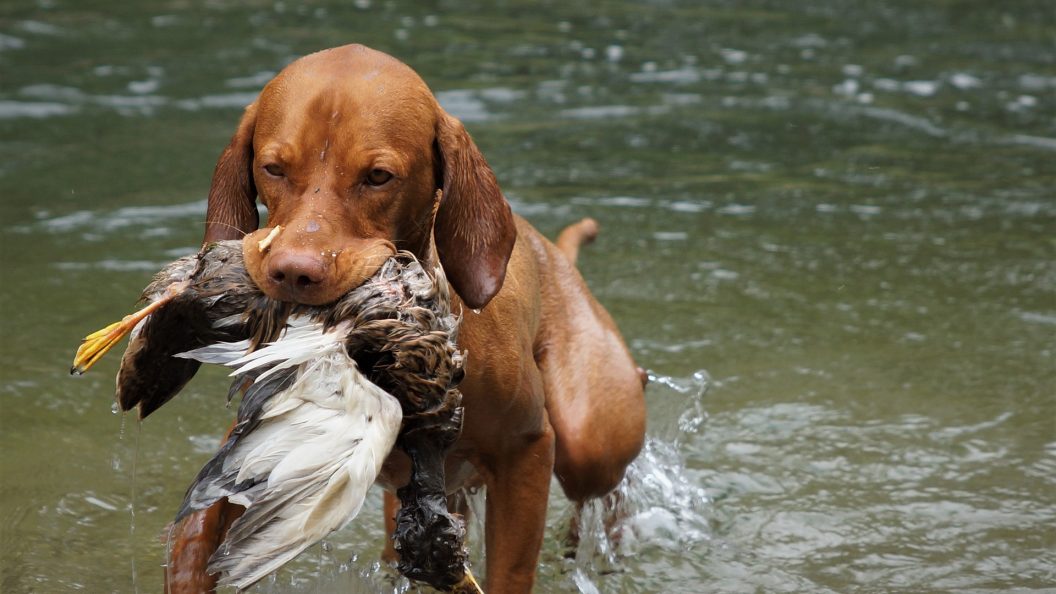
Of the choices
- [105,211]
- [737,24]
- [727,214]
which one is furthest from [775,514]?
[737,24]

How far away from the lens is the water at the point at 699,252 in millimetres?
4617

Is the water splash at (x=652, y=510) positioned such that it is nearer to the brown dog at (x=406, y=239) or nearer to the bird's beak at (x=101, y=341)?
the brown dog at (x=406, y=239)

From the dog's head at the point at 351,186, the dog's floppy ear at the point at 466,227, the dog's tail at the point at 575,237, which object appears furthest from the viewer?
the dog's tail at the point at 575,237

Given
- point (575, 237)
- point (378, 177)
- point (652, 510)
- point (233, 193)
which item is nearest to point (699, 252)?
point (575, 237)

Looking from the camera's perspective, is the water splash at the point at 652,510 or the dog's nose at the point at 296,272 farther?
the water splash at the point at 652,510

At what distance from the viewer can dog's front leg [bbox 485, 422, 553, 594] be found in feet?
12.2

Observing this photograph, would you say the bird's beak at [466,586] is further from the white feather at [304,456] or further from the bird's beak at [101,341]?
the bird's beak at [101,341]

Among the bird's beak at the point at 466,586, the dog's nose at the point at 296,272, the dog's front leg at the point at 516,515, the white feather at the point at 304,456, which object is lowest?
the dog's front leg at the point at 516,515

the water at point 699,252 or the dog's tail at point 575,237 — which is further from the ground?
the dog's tail at point 575,237

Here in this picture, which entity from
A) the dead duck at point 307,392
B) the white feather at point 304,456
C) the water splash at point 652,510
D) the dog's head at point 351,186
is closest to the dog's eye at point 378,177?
the dog's head at point 351,186

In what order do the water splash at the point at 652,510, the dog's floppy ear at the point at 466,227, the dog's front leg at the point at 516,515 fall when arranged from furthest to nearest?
the water splash at the point at 652,510 < the dog's front leg at the point at 516,515 < the dog's floppy ear at the point at 466,227

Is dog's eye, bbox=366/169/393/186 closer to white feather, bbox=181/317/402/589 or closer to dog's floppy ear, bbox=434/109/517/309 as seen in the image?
dog's floppy ear, bbox=434/109/517/309

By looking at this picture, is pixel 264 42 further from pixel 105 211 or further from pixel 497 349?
pixel 497 349

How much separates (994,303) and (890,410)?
59.5 inches
